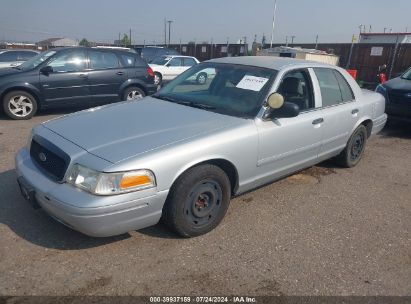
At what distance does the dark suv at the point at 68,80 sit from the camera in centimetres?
749

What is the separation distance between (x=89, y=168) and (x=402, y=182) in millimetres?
4292

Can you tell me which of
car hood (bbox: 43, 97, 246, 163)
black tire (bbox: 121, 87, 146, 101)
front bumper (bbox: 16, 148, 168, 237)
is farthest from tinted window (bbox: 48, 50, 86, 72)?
front bumper (bbox: 16, 148, 168, 237)

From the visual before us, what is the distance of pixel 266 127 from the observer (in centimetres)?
354

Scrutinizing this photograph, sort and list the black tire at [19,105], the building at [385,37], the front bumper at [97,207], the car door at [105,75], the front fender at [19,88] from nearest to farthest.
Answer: the front bumper at [97,207] < the front fender at [19,88] < the black tire at [19,105] < the car door at [105,75] < the building at [385,37]

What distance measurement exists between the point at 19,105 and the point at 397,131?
8468 mm

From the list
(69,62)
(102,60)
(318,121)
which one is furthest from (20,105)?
(318,121)

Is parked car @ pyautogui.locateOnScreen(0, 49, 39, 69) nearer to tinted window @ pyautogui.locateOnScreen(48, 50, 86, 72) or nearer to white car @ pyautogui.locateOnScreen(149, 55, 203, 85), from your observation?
white car @ pyautogui.locateOnScreen(149, 55, 203, 85)

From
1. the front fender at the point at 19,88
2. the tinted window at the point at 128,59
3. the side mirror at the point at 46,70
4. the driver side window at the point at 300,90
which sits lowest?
the front fender at the point at 19,88

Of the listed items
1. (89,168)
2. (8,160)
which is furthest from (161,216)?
(8,160)

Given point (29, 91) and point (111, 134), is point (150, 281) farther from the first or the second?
point (29, 91)

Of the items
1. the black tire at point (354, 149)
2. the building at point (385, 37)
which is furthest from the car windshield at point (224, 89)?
Answer: the building at point (385, 37)

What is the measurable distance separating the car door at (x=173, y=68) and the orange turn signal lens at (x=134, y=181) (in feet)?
41.2

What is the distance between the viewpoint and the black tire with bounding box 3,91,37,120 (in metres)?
7.46

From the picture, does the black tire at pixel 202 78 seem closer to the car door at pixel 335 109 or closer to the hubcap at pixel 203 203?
the car door at pixel 335 109
